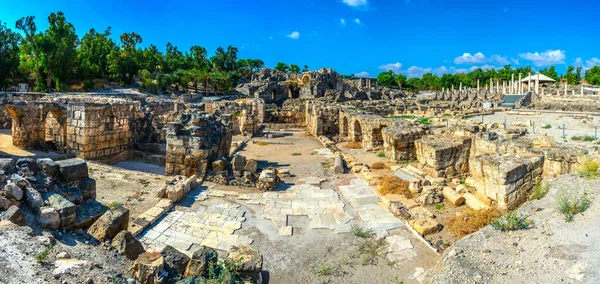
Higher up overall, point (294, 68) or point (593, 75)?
point (294, 68)

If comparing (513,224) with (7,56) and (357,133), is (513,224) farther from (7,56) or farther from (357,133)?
(7,56)

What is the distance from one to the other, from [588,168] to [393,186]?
13.9 feet

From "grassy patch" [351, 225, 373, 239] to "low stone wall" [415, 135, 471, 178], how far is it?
4.11m

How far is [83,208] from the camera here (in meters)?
6.07

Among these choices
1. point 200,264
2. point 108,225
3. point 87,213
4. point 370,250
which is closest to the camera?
point 200,264

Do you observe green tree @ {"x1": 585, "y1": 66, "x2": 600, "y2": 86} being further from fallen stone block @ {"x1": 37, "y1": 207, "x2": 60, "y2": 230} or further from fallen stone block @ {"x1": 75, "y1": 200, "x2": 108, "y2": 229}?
fallen stone block @ {"x1": 37, "y1": 207, "x2": 60, "y2": 230}

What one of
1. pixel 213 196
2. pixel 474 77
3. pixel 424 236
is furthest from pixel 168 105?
pixel 474 77

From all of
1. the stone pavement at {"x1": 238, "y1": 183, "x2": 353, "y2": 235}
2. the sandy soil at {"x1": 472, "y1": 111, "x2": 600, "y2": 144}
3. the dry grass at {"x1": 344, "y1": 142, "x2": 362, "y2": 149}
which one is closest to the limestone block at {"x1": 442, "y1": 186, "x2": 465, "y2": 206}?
the stone pavement at {"x1": 238, "y1": 183, "x2": 353, "y2": 235}

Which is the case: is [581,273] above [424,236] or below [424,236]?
above

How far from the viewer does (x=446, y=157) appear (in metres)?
10.6

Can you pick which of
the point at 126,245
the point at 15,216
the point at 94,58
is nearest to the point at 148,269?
the point at 126,245

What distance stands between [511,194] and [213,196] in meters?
7.01

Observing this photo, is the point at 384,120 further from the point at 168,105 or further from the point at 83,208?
the point at 168,105

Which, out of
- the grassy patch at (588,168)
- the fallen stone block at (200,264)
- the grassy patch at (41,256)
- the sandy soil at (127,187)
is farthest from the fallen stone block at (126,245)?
the grassy patch at (588,168)
